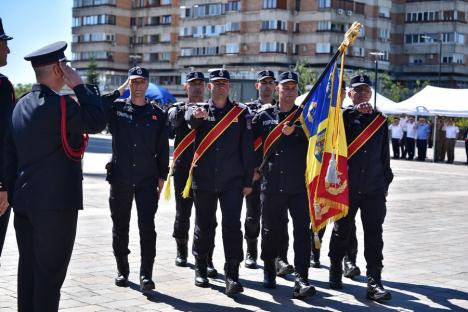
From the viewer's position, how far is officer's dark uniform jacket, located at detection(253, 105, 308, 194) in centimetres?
811

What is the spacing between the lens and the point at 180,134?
9312 millimetres

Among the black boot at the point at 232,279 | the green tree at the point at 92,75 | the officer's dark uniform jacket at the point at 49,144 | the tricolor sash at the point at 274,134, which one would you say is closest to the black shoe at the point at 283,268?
the black boot at the point at 232,279

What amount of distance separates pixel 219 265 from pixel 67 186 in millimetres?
A: 4136

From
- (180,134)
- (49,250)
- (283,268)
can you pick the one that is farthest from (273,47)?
(49,250)

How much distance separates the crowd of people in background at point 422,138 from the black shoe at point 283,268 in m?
27.4

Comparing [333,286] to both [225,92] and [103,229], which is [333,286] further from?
[103,229]

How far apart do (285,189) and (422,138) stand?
94.9ft

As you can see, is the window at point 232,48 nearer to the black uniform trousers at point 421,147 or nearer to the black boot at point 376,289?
the black uniform trousers at point 421,147

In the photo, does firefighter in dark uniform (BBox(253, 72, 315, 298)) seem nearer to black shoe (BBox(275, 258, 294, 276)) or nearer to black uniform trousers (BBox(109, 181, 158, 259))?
black shoe (BBox(275, 258, 294, 276))

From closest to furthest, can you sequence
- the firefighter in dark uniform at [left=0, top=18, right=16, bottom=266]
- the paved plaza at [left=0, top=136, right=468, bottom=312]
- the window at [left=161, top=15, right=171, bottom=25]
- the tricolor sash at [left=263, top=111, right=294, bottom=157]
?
the firefighter in dark uniform at [left=0, top=18, right=16, bottom=266] → the paved plaza at [left=0, top=136, right=468, bottom=312] → the tricolor sash at [left=263, top=111, right=294, bottom=157] → the window at [left=161, top=15, right=171, bottom=25]

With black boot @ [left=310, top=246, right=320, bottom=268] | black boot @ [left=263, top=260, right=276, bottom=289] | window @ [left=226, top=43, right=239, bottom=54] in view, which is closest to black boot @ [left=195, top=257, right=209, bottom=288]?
black boot @ [left=263, top=260, right=276, bottom=289]

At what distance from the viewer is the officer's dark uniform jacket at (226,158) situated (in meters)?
8.11

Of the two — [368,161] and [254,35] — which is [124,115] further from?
[254,35]

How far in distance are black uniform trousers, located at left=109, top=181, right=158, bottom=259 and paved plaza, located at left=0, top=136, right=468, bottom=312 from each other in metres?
0.41
